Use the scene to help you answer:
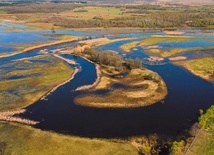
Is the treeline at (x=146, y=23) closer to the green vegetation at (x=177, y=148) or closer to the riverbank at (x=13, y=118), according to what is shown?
the riverbank at (x=13, y=118)

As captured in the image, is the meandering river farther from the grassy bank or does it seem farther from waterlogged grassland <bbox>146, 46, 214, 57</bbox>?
the grassy bank

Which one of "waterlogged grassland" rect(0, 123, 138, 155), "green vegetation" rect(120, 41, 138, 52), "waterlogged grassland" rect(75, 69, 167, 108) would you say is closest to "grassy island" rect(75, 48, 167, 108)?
"waterlogged grassland" rect(75, 69, 167, 108)

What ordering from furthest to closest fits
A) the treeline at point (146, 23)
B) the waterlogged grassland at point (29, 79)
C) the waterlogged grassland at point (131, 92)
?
the treeline at point (146, 23) → the waterlogged grassland at point (29, 79) → the waterlogged grassland at point (131, 92)

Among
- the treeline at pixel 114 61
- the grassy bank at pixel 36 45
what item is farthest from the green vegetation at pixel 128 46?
the grassy bank at pixel 36 45

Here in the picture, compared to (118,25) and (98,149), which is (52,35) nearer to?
(118,25)

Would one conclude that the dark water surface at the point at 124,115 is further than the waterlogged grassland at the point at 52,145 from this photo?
Yes

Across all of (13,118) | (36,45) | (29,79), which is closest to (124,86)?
(29,79)

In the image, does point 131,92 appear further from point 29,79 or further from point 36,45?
point 36,45
